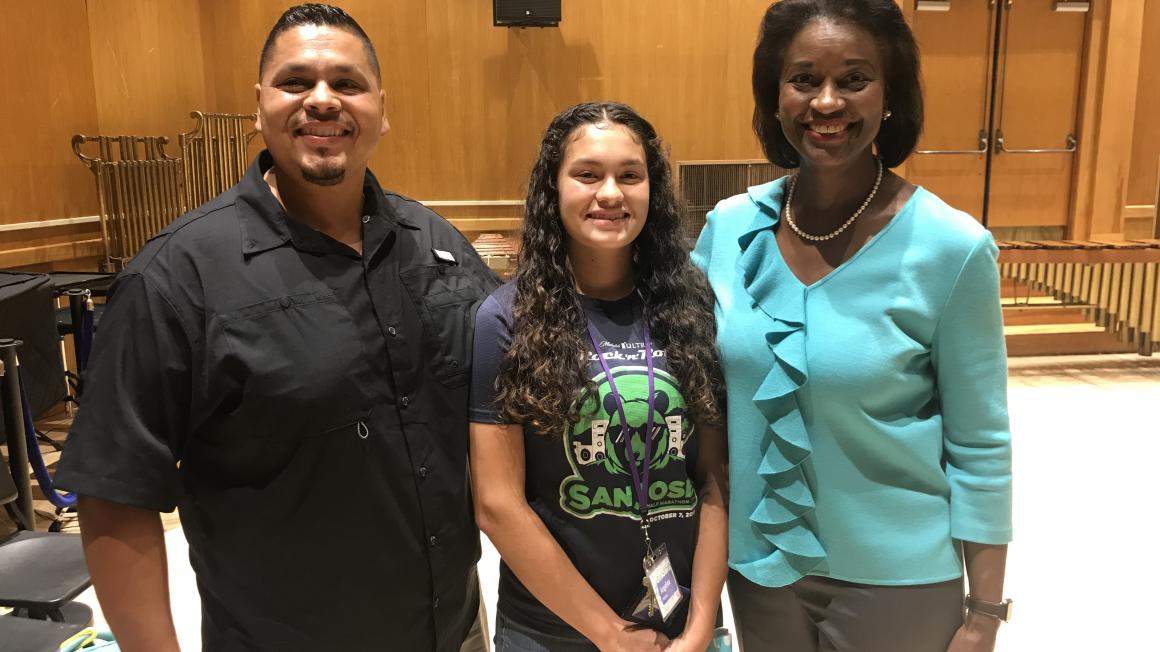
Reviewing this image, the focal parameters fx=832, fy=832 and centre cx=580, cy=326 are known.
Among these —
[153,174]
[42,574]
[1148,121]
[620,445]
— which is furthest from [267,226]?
[1148,121]

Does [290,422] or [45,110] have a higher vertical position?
[45,110]

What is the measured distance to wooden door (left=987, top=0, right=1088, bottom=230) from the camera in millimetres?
7098

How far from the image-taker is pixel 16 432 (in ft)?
10.9

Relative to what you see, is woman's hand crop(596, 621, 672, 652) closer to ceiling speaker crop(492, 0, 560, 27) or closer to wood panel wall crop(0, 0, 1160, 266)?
wood panel wall crop(0, 0, 1160, 266)

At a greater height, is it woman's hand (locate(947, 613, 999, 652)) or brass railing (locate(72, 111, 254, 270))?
brass railing (locate(72, 111, 254, 270))

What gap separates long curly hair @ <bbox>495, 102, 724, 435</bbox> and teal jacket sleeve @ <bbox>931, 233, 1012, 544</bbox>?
1.36ft

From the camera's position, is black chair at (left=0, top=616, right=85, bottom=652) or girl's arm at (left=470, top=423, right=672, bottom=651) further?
black chair at (left=0, top=616, right=85, bottom=652)

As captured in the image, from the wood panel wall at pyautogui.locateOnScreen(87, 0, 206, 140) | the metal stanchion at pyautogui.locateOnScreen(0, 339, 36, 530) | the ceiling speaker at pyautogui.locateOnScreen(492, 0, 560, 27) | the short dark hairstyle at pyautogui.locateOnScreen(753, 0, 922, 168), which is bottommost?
the metal stanchion at pyautogui.locateOnScreen(0, 339, 36, 530)

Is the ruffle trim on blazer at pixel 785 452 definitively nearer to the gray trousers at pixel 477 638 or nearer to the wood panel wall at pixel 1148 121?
the gray trousers at pixel 477 638

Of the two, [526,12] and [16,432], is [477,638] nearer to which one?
[16,432]

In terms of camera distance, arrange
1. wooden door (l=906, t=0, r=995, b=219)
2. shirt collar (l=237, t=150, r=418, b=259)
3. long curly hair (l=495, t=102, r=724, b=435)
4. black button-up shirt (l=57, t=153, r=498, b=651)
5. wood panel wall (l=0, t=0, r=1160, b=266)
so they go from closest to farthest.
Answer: black button-up shirt (l=57, t=153, r=498, b=651)
shirt collar (l=237, t=150, r=418, b=259)
long curly hair (l=495, t=102, r=724, b=435)
wood panel wall (l=0, t=0, r=1160, b=266)
wooden door (l=906, t=0, r=995, b=219)

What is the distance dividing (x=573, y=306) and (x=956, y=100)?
6769 millimetres

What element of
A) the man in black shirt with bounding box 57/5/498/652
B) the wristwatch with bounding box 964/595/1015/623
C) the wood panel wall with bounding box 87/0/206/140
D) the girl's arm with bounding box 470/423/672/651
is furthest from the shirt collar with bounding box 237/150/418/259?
the wood panel wall with bounding box 87/0/206/140

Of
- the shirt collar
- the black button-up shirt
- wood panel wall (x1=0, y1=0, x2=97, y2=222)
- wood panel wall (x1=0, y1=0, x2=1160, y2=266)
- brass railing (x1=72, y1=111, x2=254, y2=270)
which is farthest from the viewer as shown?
wood panel wall (x1=0, y1=0, x2=1160, y2=266)
